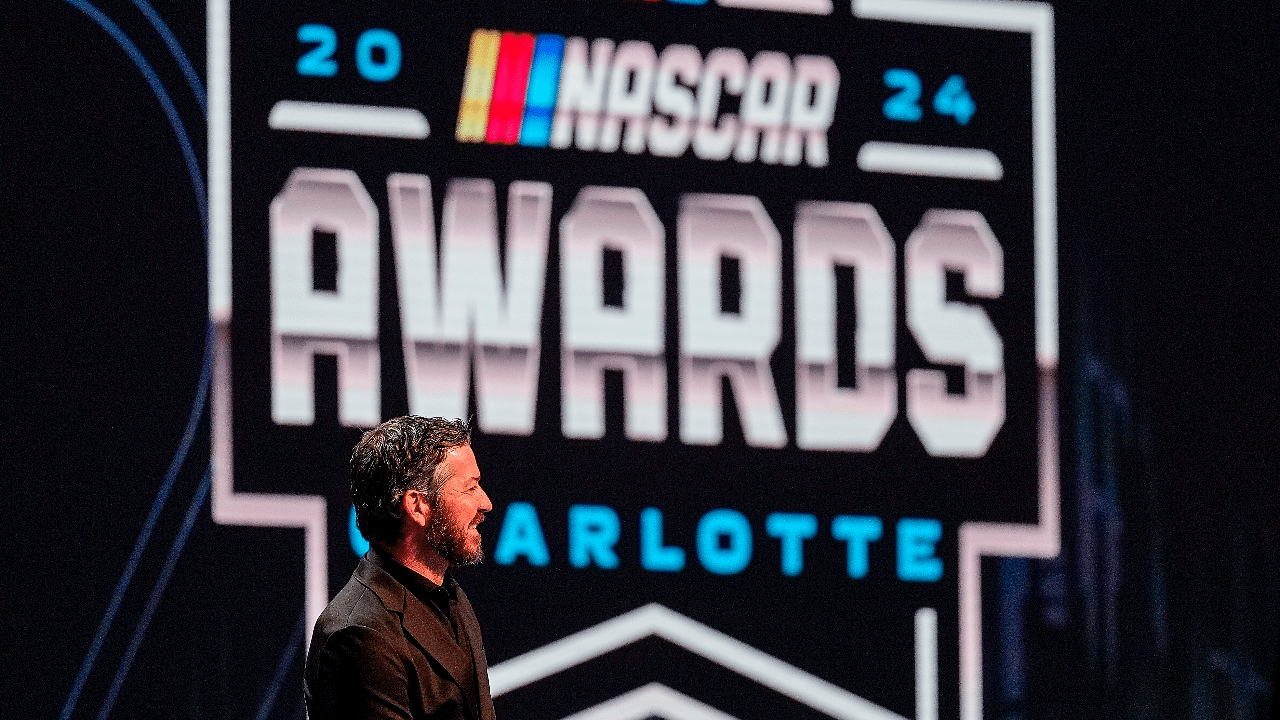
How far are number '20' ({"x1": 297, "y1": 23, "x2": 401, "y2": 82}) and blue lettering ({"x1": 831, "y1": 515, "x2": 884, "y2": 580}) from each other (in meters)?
1.84

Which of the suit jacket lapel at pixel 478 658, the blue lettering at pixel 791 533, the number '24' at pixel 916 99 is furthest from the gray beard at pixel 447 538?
the number '24' at pixel 916 99

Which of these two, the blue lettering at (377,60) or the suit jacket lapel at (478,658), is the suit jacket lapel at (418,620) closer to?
the suit jacket lapel at (478,658)

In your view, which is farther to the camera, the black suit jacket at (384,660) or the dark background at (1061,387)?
the dark background at (1061,387)

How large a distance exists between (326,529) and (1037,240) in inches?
90.5

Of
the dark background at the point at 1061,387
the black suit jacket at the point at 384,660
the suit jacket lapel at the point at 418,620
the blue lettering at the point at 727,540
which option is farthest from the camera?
the blue lettering at the point at 727,540

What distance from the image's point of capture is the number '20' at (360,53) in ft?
15.4

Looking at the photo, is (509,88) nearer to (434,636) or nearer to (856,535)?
(856,535)

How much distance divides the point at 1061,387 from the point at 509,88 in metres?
1.90

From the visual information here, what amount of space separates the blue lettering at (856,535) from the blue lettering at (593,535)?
65 centimetres

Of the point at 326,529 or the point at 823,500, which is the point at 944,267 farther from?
the point at 326,529

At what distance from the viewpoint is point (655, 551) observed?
15.4 ft

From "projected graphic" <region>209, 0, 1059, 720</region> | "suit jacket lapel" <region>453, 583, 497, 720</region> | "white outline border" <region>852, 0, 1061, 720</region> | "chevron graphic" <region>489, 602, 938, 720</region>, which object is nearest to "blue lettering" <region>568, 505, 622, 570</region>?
"projected graphic" <region>209, 0, 1059, 720</region>

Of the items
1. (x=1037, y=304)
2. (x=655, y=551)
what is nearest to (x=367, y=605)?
(x=655, y=551)

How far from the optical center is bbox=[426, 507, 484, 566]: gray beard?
2652 millimetres
